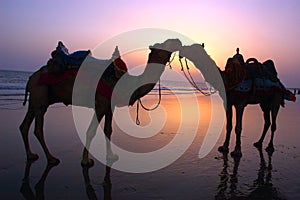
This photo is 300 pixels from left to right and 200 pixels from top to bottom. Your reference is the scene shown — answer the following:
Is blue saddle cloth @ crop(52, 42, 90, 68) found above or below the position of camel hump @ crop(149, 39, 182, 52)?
below

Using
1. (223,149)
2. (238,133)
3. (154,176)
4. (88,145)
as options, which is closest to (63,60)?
(88,145)

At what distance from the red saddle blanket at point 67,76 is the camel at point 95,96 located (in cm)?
7

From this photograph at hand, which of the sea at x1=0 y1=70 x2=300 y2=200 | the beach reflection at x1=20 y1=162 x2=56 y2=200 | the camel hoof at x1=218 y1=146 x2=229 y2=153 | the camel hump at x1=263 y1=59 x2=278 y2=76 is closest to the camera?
the beach reflection at x1=20 y1=162 x2=56 y2=200

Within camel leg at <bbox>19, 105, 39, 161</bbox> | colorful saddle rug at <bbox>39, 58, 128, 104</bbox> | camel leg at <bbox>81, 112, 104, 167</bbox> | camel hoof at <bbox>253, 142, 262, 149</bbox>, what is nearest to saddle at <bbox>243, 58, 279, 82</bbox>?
camel hoof at <bbox>253, 142, 262, 149</bbox>

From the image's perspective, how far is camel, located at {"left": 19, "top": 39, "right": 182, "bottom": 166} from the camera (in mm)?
5691

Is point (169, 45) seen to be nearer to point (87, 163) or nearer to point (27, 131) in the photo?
point (87, 163)

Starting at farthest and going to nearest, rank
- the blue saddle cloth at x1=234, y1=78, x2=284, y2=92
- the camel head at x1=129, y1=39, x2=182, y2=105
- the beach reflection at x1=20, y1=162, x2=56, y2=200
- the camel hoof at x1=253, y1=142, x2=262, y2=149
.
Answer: the camel hoof at x1=253, y1=142, x2=262, y2=149 → the blue saddle cloth at x1=234, y1=78, x2=284, y2=92 → the camel head at x1=129, y1=39, x2=182, y2=105 → the beach reflection at x1=20, y1=162, x2=56, y2=200

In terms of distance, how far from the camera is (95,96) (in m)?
6.10

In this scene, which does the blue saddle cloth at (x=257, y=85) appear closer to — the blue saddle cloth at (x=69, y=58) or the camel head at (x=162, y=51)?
the camel head at (x=162, y=51)

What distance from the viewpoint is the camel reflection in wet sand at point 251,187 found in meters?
4.46

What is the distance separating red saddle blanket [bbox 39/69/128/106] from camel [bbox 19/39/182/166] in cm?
7

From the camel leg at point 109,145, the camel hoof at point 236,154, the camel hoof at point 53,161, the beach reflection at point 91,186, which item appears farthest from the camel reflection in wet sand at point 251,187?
the camel hoof at point 53,161

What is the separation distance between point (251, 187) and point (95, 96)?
10.7 ft

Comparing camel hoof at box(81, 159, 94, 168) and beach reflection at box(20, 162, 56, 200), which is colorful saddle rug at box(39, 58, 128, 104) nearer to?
camel hoof at box(81, 159, 94, 168)
